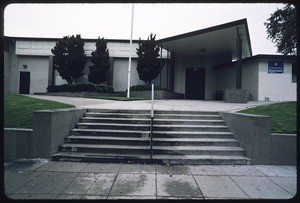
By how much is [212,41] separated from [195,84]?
6.68m

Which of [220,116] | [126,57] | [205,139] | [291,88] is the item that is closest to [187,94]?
[126,57]

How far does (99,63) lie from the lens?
20.6 metres

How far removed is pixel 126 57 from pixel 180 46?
261 inches

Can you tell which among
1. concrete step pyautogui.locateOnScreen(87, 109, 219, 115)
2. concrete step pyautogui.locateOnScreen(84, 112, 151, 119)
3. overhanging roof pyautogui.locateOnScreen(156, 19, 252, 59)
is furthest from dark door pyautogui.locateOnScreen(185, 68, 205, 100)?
concrete step pyautogui.locateOnScreen(84, 112, 151, 119)

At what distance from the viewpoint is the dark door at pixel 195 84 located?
72.1 ft

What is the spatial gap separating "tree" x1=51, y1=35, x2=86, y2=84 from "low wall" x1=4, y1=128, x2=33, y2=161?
15.9 meters

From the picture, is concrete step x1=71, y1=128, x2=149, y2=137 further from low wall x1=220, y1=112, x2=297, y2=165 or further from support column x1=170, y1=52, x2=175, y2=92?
support column x1=170, y1=52, x2=175, y2=92

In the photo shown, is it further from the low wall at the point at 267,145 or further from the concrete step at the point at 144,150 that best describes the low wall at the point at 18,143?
the low wall at the point at 267,145

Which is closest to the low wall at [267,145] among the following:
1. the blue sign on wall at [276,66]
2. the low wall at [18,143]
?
the low wall at [18,143]

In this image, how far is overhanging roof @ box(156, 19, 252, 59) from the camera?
13000mm

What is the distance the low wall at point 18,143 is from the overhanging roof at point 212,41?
1189 cm

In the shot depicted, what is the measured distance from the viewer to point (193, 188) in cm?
407

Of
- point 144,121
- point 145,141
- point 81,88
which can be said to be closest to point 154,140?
point 145,141

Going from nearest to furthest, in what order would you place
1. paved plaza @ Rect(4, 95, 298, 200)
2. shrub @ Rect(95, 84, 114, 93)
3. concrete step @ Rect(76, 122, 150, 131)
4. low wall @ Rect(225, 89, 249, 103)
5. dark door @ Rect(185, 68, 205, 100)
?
paved plaza @ Rect(4, 95, 298, 200) < concrete step @ Rect(76, 122, 150, 131) < low wall @ Rect(225, 89, 249, 103) < shrub @ Rect(95, 84, 114, 93) < dark door @ Rect(185, 68, 205, 100)
